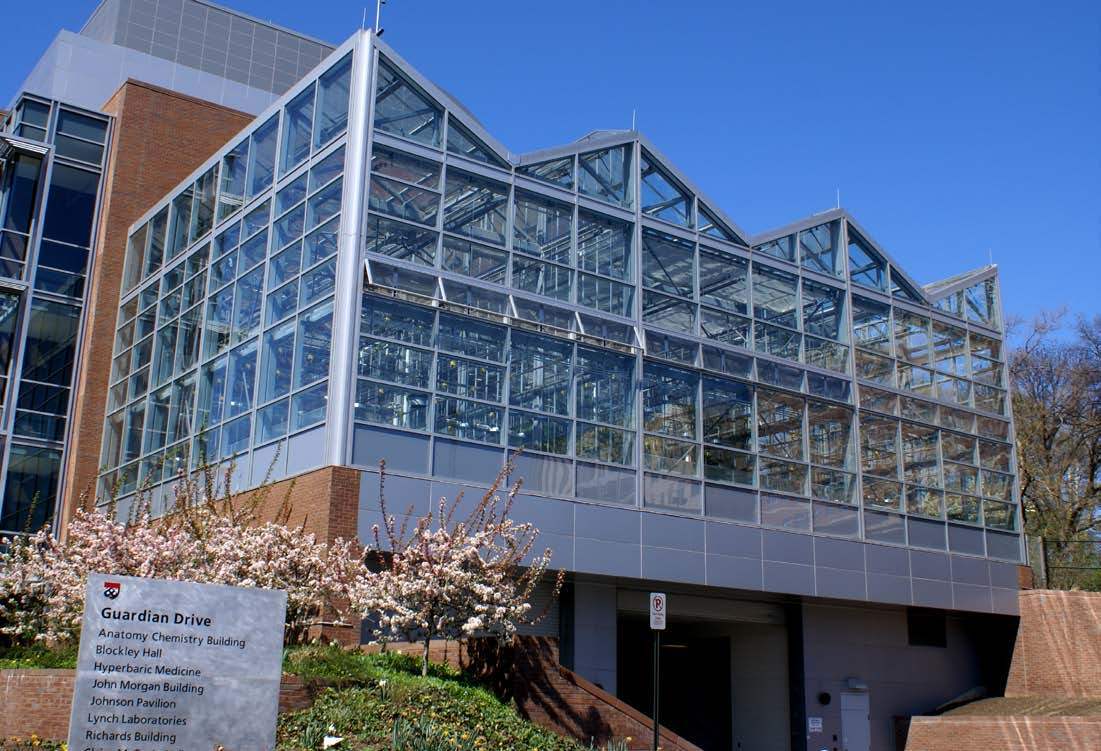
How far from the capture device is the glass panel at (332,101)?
25.3 m

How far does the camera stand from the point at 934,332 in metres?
35.1

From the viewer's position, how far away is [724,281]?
3036cm

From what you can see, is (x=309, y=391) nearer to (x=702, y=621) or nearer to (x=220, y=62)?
(x=702, y=621)

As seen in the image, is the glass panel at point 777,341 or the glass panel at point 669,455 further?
the glass panel at point 777,341

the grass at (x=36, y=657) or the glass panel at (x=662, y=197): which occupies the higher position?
the glass panel at (x=662, y=197)

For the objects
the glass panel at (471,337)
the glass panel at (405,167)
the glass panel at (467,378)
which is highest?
the glass panel at (405,167)

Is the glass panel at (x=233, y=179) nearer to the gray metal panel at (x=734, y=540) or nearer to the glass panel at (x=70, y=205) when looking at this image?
the glass panel at (x=70, y=205)

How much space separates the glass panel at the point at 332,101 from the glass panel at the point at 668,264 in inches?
307

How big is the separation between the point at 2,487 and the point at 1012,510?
27913 millimetres

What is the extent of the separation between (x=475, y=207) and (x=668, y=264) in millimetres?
5627

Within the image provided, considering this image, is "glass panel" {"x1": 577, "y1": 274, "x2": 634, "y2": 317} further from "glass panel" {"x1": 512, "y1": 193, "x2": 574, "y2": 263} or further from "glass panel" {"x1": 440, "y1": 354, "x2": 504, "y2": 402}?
"glass panel" {"x1": 440, "y1": 354, "x2": 504, "y2": 402}

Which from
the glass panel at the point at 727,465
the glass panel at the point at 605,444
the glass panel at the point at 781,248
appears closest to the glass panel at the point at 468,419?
the glass panel at the point at 605,444

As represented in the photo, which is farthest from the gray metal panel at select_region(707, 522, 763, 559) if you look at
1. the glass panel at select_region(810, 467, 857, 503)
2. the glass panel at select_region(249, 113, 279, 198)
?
the glass panel at select_region(249, 113, 279, 198)

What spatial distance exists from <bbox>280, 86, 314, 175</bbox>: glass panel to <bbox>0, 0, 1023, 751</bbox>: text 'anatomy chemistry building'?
8 cm
